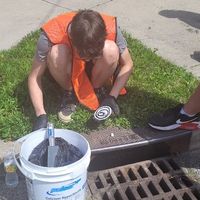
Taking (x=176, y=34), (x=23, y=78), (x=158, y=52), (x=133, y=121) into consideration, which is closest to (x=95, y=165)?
(x=133, y=121)

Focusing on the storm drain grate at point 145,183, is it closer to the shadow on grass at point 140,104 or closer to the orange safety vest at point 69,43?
the shadow on grass at point 140,104

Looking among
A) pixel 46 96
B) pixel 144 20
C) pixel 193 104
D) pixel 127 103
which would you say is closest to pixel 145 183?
pixel 193 104

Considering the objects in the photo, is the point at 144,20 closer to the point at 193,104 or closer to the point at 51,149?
the point at 193,104

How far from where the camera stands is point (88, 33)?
9.63 ft

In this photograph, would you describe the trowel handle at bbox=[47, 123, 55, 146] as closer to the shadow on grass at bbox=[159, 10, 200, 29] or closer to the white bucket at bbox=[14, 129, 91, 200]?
the white bucket at bbox=[14, 129, 91, 200]

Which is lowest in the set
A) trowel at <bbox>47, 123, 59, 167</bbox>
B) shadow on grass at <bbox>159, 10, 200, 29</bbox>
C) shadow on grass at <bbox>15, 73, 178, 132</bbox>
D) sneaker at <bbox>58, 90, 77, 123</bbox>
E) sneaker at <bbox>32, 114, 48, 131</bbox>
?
shadow on grass at <bbox>159, 10, 200, 29</bbox>

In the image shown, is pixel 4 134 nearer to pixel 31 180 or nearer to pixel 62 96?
pixel 62 96

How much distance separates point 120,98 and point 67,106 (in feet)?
1.52

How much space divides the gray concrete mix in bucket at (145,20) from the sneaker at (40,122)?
1.49 m

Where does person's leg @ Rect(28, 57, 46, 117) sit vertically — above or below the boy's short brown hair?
below

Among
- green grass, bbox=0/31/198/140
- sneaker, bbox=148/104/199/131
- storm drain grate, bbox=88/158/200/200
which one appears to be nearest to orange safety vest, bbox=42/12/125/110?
green grass, bbox=0/31/198/140

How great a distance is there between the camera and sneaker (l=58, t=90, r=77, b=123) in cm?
338

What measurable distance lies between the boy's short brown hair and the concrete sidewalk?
140 cm

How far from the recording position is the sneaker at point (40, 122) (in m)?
3.13
